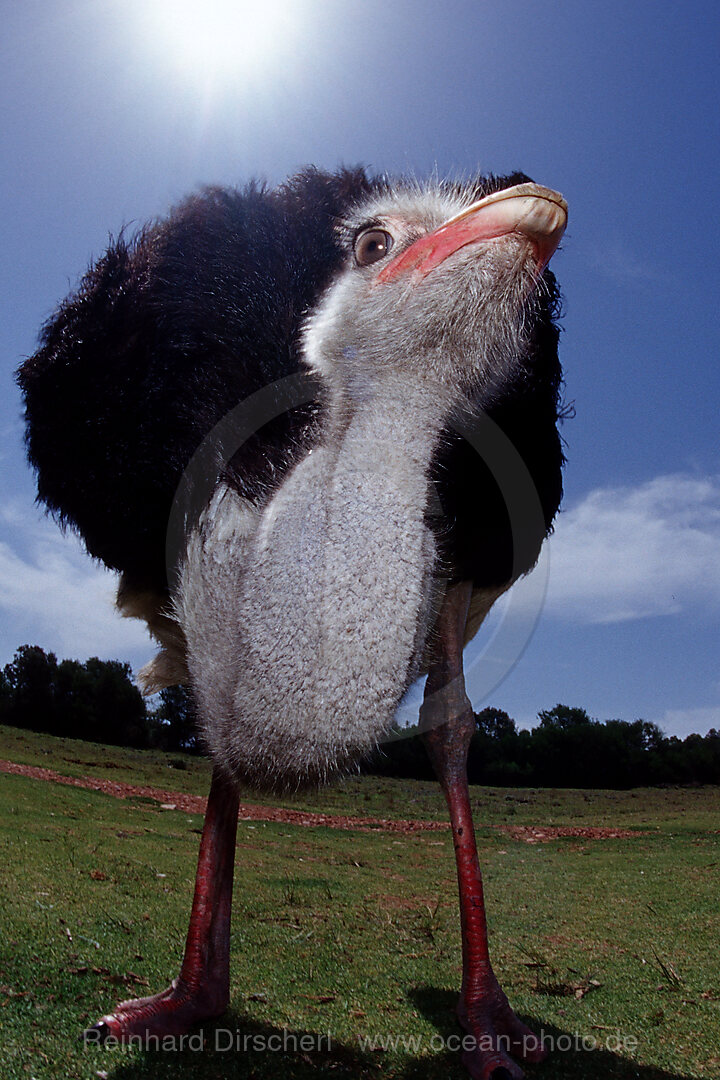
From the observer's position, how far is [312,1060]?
6.58 feet

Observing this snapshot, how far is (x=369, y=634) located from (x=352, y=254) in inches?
43.1

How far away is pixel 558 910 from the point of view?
4723 mm

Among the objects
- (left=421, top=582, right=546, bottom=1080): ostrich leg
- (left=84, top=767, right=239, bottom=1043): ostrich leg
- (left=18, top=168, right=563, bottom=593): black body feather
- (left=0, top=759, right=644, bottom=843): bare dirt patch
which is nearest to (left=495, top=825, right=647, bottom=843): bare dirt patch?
(left=0, top=759, right=644, bottom=843): bare dirt patch

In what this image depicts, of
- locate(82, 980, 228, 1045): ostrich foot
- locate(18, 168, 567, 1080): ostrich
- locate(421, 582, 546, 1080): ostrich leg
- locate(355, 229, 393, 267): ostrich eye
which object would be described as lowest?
locate(82, 980, 228, 1045): ostrich foot

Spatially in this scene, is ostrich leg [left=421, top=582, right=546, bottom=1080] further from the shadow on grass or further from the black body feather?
the black body feather

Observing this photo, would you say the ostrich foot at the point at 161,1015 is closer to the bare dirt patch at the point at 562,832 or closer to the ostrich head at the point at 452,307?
the ostrich head at the point at 452,307

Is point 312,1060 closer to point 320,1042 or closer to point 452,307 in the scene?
point 320,1042

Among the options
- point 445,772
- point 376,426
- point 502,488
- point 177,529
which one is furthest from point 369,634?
point 445,772

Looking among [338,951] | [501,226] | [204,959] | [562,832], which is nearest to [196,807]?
[562,832]

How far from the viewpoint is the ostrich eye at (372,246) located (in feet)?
6.15

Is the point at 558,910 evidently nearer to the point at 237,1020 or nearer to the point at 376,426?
the point at 237,1020

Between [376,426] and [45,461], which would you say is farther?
[45,461]

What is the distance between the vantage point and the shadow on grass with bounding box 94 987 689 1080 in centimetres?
188

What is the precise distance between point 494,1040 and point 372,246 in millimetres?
2133
